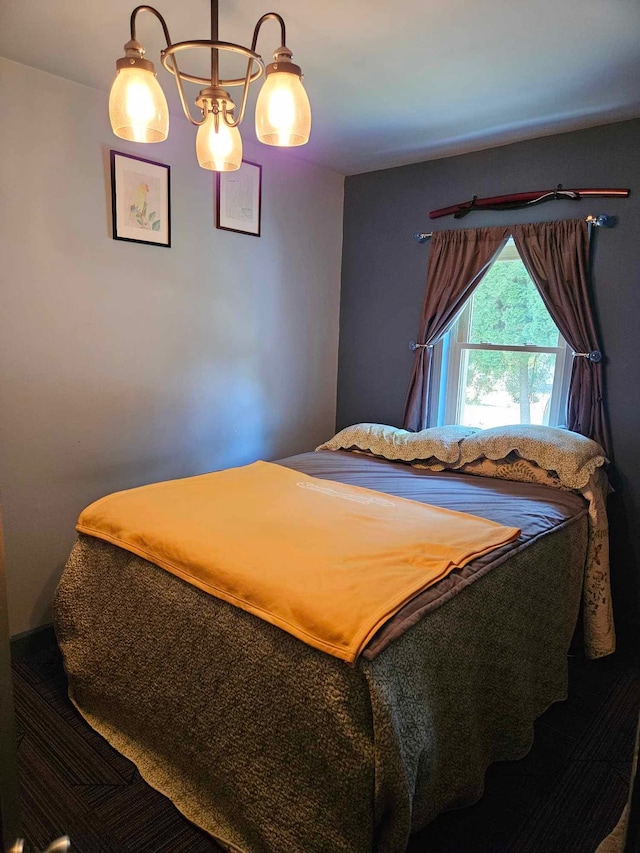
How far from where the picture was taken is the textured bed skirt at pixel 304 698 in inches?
50.1

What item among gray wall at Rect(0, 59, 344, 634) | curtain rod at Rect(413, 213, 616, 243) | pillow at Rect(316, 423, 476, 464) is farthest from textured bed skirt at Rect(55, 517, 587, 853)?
curtain rod at Rect(413, 213, 616, 243)

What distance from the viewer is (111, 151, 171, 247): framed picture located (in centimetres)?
253

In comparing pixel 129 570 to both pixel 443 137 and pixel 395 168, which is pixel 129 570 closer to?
pixel 443 137

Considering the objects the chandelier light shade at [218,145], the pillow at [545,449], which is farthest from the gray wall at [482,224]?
the chandelier light shade at [218,145]

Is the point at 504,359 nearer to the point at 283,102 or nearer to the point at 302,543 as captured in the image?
the point at 302,543

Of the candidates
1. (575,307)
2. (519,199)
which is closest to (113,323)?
(519,199)

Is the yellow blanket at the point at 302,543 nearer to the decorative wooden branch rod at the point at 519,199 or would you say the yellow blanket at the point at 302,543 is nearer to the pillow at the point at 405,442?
the pillow at the point at 405,442

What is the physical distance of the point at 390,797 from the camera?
1238 mm

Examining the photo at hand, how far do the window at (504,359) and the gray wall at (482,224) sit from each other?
0.24 m

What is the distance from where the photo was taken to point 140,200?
8.59 ft

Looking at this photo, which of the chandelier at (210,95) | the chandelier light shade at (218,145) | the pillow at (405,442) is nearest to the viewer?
the chandelier at (210,95)

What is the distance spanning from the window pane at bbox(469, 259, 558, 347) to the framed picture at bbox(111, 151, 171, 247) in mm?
1790

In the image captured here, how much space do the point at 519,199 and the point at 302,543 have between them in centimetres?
223

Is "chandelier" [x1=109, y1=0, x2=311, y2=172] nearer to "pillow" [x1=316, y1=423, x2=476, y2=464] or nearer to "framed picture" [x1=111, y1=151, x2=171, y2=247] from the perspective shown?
"framed picture" [x1=111, y1=151, x2=171, y2=247]
